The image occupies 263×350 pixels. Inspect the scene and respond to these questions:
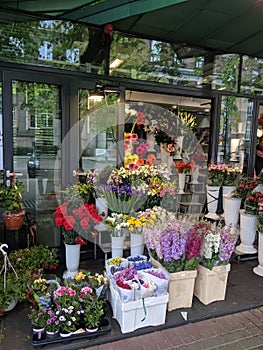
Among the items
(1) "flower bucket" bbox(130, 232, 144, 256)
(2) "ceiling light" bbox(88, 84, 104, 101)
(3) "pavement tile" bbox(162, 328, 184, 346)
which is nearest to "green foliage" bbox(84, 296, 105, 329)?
(3) "pavement tile" bbox(162, 328, 184, 346)

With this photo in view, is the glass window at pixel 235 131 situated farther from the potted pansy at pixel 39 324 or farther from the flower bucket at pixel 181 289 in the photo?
the potted pansy at pixel 39 324

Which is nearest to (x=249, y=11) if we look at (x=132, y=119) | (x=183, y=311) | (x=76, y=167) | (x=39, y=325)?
(x=132, y=119)

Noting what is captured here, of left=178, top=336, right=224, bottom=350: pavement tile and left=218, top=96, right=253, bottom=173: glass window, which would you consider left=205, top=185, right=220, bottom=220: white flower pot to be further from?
left=178, top=336, right=224, bottom=350: pavement tile

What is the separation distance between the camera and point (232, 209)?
12.6 feet

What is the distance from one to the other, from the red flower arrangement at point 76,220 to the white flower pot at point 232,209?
6.52 feet

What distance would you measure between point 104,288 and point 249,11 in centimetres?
306

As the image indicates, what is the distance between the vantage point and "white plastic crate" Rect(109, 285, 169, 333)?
6.57 feet

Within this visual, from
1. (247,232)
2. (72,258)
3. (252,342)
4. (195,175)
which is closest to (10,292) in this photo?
(72,258)

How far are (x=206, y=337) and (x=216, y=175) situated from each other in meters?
2.47

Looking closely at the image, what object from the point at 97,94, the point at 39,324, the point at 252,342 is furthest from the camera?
the point at 97,94

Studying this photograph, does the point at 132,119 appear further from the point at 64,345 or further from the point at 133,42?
the point at 64,345

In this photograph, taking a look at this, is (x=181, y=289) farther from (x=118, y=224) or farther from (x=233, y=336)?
(x=118, y=224)

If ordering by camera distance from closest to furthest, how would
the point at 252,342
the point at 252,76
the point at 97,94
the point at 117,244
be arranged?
the point at 252,342, the point at 117,244, the point at 97,94, the point at 252,76

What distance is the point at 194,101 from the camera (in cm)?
567
